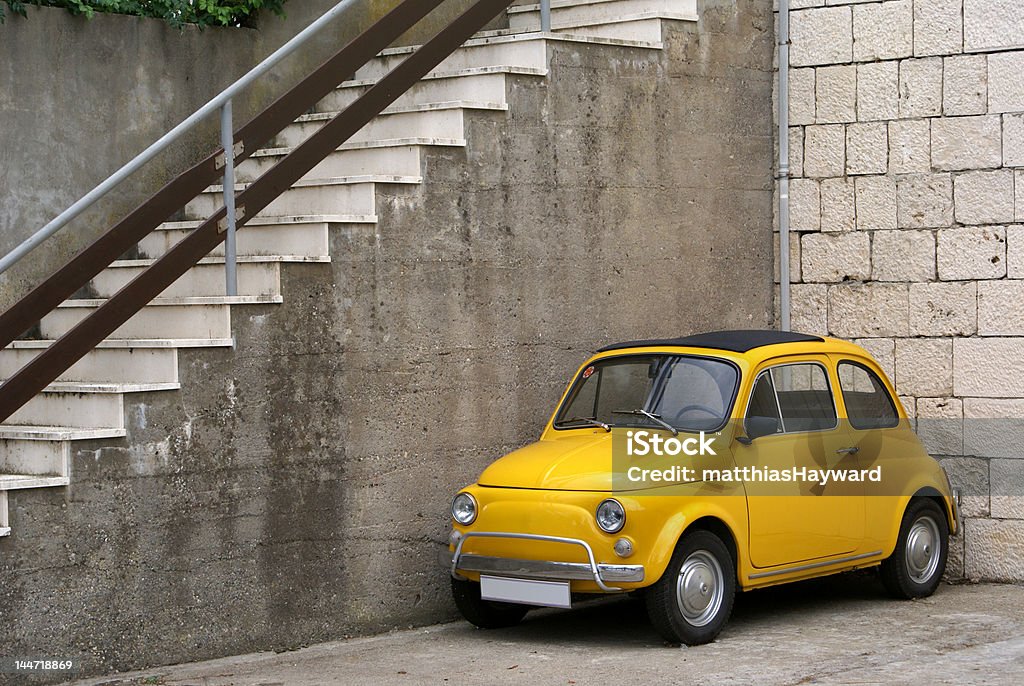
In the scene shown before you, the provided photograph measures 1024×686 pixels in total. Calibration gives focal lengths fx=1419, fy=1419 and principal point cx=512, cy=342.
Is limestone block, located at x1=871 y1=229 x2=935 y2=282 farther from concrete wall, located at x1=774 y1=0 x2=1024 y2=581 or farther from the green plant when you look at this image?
the green plant

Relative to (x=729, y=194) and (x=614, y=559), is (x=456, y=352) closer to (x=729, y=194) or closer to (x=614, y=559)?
(x=614, y=559)

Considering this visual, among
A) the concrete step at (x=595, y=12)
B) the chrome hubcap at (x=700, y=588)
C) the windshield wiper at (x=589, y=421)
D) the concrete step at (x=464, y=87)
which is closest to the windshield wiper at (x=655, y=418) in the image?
the windshield wiper at (x=589, y=421)

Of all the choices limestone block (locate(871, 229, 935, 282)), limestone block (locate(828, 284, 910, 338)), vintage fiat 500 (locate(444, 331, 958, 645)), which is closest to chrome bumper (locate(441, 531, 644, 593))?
vintage fiat 500 (locate(444, 331, 958, 645))

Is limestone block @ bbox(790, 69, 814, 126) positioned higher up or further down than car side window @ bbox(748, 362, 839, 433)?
higher up

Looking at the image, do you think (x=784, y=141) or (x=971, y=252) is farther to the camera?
(x=784, y=141)

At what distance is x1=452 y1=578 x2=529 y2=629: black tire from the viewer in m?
8.31

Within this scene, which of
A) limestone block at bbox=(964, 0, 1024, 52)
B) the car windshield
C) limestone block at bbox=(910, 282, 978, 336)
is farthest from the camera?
limestone block at bbox=(910, 282, 978, 336)

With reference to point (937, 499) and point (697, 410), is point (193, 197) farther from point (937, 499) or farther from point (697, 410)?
point (937, 499)

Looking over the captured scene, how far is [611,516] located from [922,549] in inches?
108

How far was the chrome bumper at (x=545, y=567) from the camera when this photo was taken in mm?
7527

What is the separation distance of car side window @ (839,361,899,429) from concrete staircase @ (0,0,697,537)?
108 inches

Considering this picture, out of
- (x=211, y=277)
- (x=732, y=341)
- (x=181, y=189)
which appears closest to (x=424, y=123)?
(x=211, y=277)

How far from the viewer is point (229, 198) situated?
7.90 meters

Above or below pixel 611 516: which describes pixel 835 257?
above
